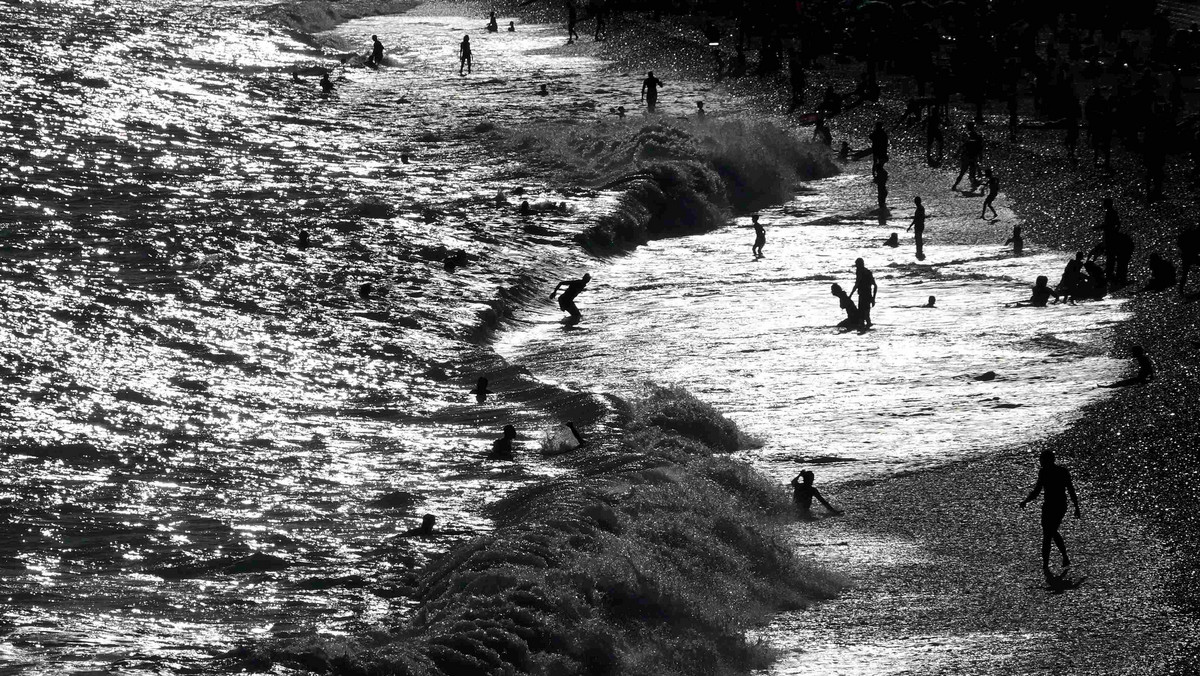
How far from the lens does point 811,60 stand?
1923 inches

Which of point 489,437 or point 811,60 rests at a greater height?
point 811,60

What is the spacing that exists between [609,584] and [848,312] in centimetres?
1061

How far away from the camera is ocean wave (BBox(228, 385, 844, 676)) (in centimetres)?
1238

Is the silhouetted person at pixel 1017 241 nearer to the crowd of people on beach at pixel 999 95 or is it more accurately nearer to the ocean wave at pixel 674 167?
the crowd of people on beach at pixel 999 95

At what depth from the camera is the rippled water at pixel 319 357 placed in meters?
14.5

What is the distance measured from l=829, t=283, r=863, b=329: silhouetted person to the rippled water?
0.52 meters

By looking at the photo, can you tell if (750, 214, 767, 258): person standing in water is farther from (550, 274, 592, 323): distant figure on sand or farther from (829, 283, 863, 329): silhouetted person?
(829, 283, 863, 329): silhouetted person

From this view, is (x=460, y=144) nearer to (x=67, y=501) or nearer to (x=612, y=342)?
(x=612, y=342)

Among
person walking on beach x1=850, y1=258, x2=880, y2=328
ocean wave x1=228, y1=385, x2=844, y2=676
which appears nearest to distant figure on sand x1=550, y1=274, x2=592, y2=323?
person walking on beach x1=850, y1=258, x2=880, y2=328

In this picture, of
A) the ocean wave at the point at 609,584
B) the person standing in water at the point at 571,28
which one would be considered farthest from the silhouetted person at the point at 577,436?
the person standing in water at the point at 571,28

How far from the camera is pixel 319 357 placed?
2198 centimetres

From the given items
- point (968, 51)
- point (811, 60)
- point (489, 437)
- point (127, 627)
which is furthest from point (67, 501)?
point (811, 60)

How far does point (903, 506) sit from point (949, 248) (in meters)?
13.0

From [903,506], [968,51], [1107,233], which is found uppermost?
[968,51]
